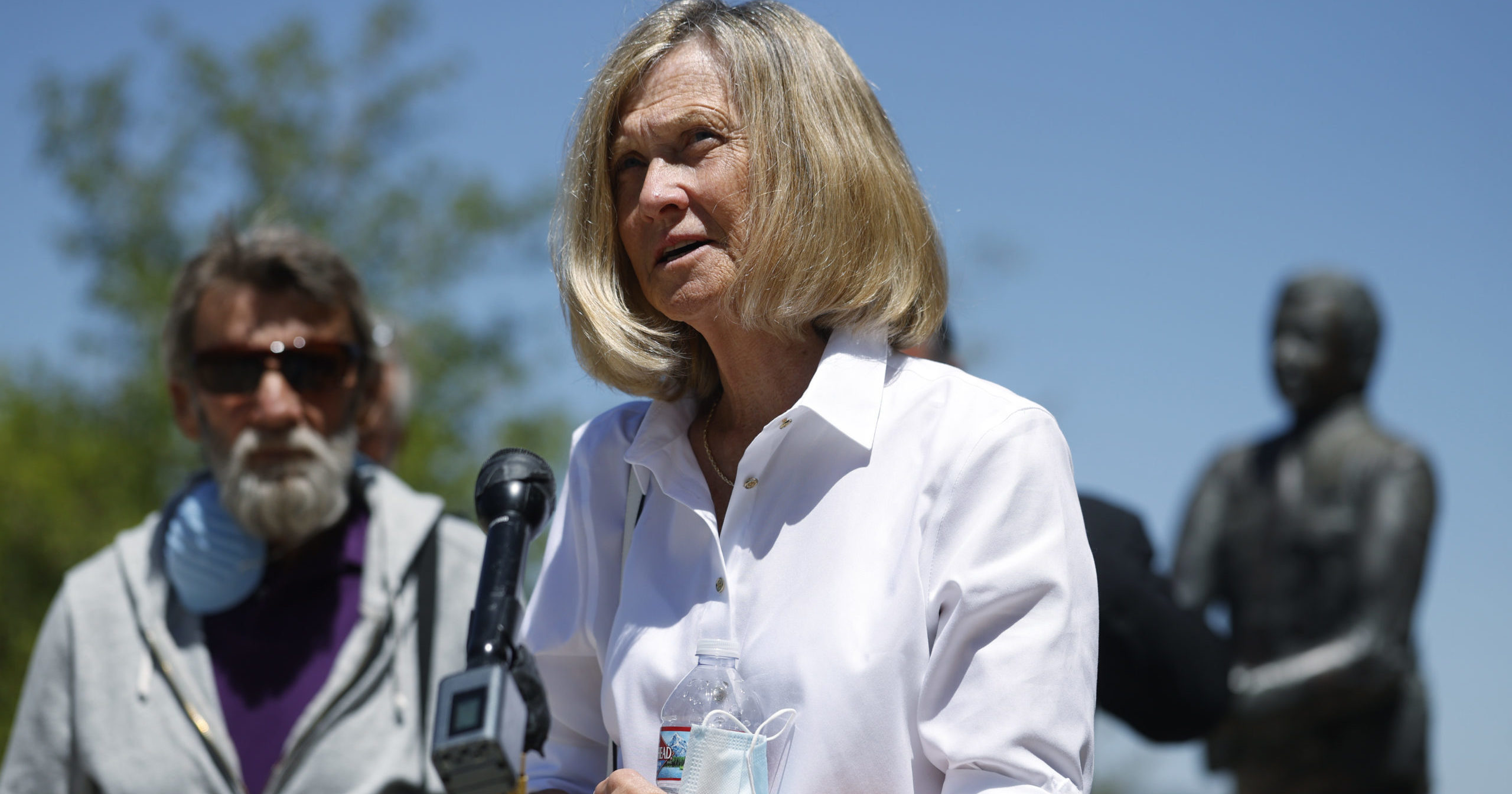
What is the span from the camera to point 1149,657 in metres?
2.75

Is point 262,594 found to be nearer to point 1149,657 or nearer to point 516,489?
point 516,489

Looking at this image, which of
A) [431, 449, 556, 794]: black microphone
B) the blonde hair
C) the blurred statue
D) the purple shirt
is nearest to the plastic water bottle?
[431, 449, 556, 794]: black microphone

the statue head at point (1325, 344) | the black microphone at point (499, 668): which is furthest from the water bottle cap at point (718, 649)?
the statue head at point (1325, 344)

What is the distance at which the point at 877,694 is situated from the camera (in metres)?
1.91

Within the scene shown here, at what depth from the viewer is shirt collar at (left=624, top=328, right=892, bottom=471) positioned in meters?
2.11

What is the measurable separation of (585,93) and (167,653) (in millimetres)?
2140

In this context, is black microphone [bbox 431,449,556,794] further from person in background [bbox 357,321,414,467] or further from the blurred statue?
the blurred statue

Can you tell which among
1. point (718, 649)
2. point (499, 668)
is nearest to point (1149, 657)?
point (718, 649)

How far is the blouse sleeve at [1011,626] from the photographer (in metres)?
1.82

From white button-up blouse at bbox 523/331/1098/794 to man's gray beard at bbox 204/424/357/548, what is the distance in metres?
1.89

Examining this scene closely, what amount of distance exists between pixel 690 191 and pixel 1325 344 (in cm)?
382

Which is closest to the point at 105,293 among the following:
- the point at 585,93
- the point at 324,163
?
the point at 324,163

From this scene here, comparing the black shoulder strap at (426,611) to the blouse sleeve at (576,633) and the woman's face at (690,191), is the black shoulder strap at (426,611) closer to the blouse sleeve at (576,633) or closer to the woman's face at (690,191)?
the blouse sleeve at (576,633)

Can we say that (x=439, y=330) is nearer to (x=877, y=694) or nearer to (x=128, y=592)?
(x=128, y=592)
